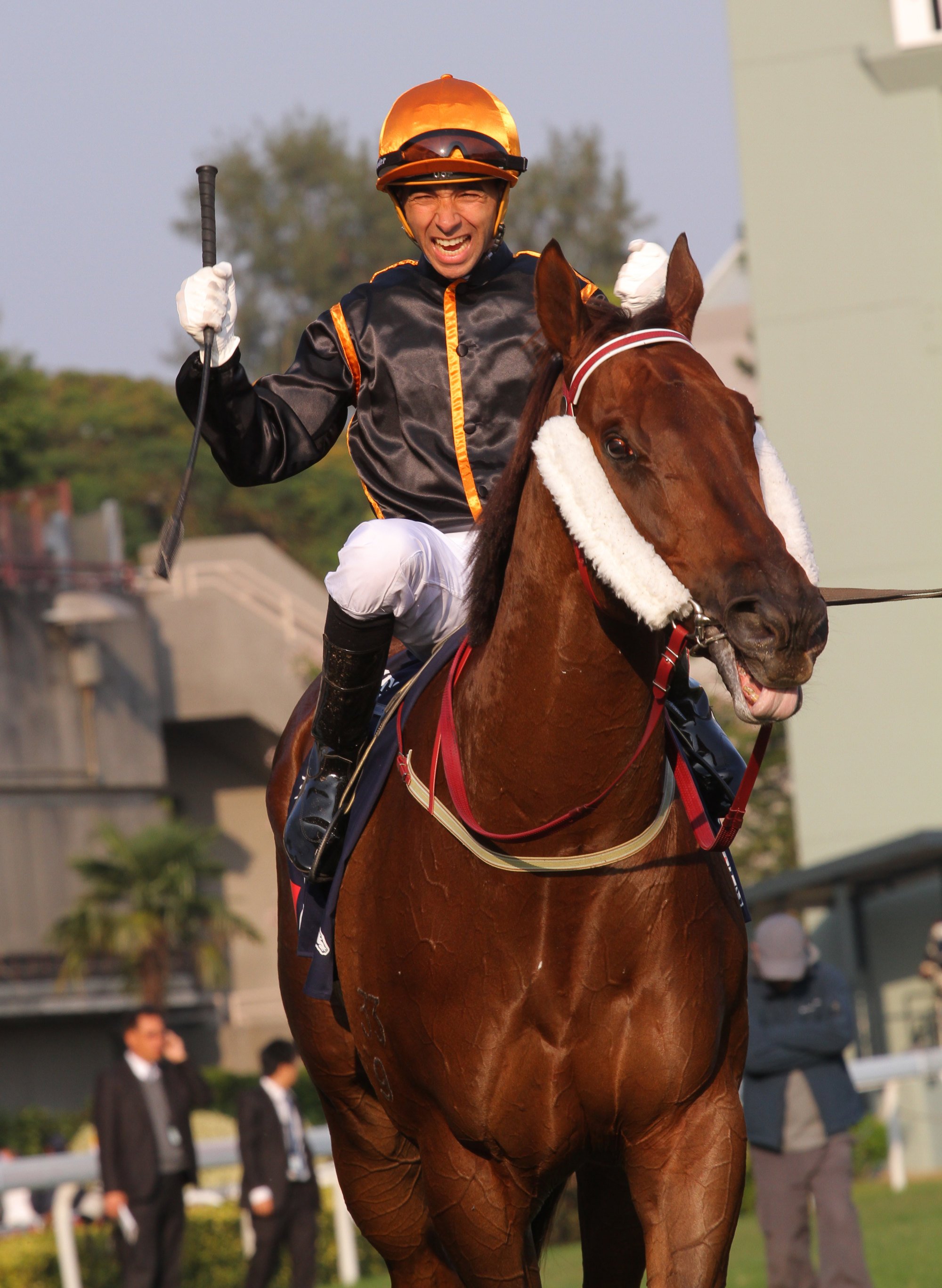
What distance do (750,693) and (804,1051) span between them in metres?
6.18

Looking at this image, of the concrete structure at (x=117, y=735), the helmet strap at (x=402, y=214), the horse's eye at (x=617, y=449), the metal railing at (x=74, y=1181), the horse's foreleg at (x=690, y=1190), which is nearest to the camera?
the horse's eye at (x=617, y=449)

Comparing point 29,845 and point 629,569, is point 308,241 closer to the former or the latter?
point 29,845

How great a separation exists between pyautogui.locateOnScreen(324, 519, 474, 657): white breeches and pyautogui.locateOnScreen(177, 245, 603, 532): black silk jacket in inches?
9.3

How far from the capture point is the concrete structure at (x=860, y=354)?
690 inches

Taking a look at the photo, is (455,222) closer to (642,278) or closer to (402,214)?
(402,214)

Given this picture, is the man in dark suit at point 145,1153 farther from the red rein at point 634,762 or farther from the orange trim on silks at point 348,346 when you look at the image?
the red rein at point 634,762

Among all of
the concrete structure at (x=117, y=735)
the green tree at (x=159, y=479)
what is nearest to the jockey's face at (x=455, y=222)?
the concrete structure at (x=117, y=735)

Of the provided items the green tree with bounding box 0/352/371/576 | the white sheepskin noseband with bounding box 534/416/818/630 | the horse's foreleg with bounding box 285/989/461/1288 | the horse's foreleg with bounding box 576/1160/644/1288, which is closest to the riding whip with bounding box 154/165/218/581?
the white sheepskin noseband with bounding box 534/416/818/630

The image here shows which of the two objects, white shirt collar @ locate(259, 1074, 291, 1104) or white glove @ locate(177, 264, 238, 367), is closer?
white glove @ locate(177, 264, 238, 367)

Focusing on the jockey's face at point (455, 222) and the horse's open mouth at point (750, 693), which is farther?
the jockey's face at point (455, 222)

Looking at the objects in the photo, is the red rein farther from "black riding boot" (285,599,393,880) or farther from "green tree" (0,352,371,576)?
"green tree" (0,352,371,576)

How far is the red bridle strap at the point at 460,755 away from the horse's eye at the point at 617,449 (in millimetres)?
297

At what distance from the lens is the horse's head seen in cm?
284

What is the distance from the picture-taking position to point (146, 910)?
27.6 meters
